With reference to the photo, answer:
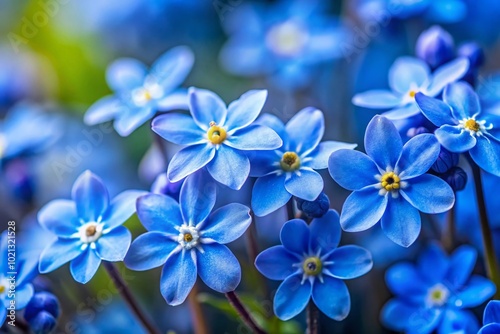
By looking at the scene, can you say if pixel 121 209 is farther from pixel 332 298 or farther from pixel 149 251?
pixel 332 298

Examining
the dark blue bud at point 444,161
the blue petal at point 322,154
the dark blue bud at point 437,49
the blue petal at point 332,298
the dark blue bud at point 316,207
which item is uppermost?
the dark blue bud at point 437,49

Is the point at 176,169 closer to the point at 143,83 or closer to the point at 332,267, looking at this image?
the point at 332,267

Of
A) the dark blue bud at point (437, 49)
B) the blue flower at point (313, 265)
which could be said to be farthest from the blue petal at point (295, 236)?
the dark blue bud at point (437, 49)

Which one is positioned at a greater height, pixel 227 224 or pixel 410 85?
Answer: pixel 410 85

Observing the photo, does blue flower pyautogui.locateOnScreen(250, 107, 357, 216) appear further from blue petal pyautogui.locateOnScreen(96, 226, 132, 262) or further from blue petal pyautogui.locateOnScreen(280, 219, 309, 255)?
blue petal pyautogui.locateOnScreen(96, 226, 132, 262)

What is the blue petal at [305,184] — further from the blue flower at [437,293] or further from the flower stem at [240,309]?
the blue flower at [437,293]

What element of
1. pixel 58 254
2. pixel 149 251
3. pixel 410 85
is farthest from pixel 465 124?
pixel 58 254
